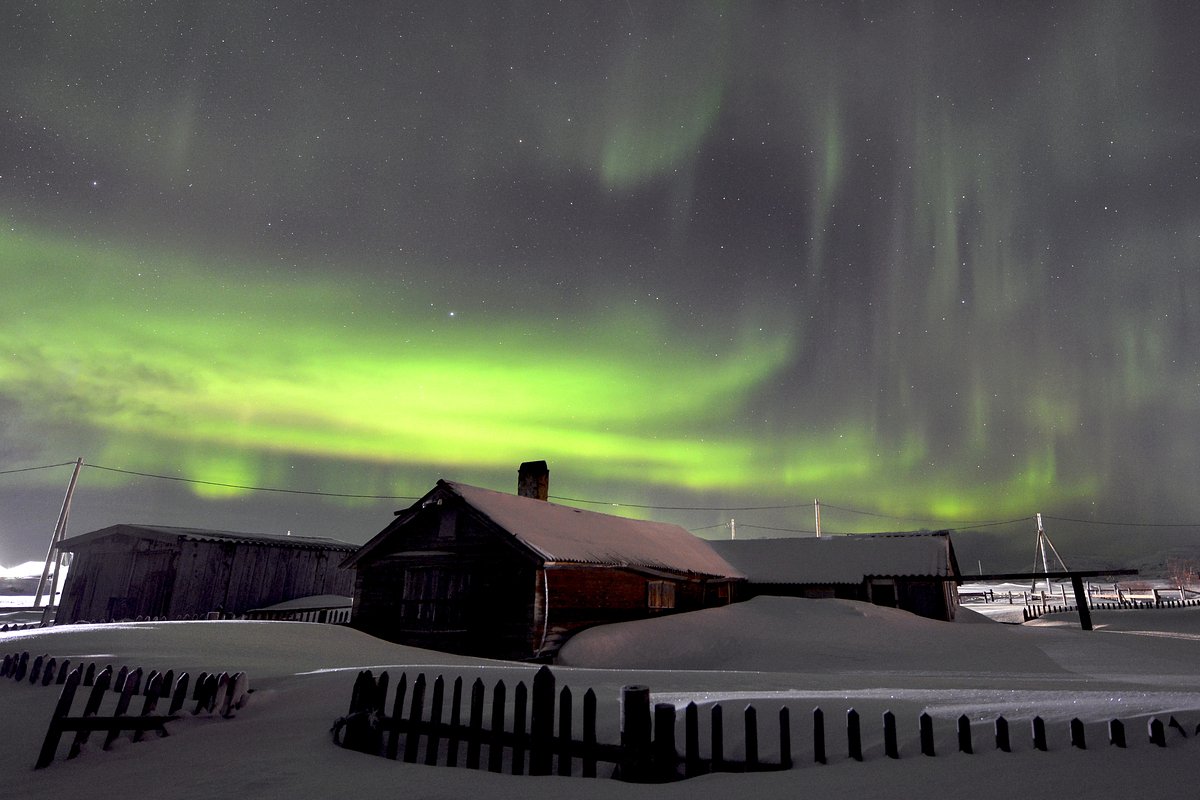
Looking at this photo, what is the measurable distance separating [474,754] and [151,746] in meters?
4.26

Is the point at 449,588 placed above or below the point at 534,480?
below

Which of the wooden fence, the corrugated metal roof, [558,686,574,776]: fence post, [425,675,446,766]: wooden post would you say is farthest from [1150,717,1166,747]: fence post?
the corrugated metal roof

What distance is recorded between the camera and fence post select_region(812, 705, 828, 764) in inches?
212

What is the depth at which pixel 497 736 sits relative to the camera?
6238mm

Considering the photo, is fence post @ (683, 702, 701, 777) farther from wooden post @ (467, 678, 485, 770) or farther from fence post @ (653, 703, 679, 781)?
wooden post @ (467, 678, 485, 770)

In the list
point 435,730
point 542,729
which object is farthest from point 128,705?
point 542,729

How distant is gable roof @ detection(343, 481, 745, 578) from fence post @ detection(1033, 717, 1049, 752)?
15.6 meters

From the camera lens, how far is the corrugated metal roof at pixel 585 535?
70.1ft

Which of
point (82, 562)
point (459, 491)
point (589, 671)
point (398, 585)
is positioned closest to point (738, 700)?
point (589, 671)

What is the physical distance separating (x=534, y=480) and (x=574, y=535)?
17.4 ft

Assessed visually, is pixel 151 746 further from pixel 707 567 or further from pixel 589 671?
pixel 707 567

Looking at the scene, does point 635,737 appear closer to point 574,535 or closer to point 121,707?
point 121,707

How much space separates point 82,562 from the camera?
107ft

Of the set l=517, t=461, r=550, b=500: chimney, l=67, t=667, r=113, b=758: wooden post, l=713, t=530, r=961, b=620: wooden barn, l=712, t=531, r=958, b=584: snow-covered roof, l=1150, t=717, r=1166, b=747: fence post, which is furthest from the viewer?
l=712, t=531, r=958, b=584: snow-covered roof
